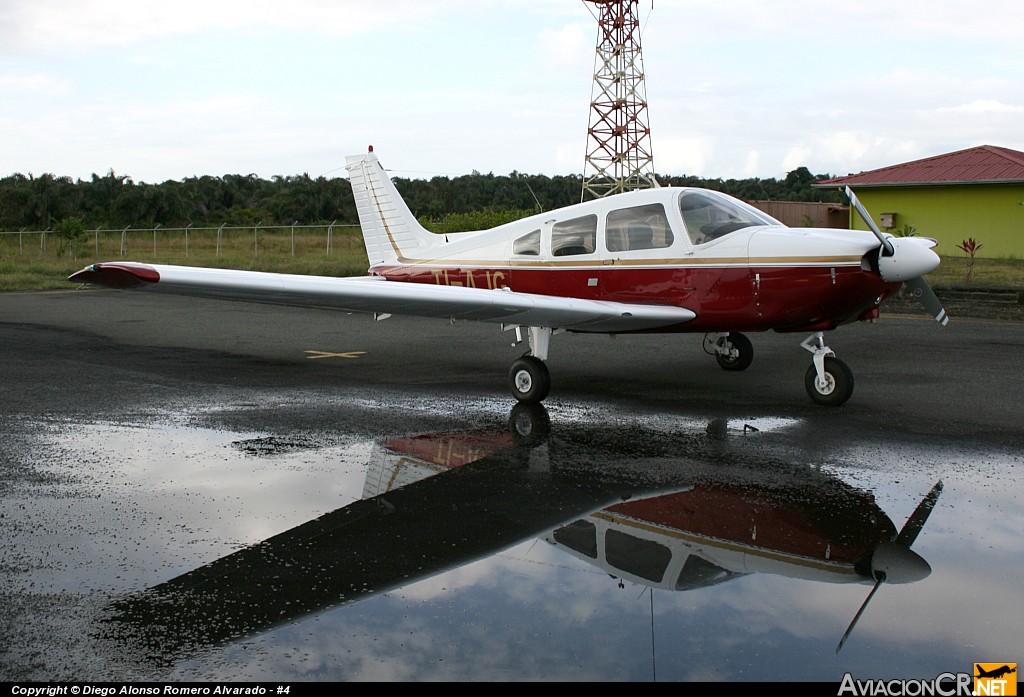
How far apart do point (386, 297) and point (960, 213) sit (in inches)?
1101

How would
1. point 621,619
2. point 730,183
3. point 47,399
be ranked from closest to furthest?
point 621,619
point 47,399
point 730,183

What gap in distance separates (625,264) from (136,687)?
7119mm

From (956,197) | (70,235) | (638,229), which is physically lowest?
(638,229)

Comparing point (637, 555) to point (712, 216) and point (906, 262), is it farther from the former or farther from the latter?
point (712, 216)

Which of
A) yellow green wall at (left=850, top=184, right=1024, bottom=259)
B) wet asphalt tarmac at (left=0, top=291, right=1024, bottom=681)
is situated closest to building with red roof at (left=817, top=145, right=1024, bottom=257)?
yellow green wall at (left=850, top=184, right=1024, bottom=259)

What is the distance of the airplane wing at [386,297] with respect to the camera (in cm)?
769

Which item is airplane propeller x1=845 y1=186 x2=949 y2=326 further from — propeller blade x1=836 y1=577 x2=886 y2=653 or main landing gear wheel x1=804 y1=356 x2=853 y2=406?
propeller blade x1=836 y1=577 x2=886 y2=653

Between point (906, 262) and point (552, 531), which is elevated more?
point (906, 262)

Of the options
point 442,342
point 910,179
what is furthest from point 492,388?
point 910,179

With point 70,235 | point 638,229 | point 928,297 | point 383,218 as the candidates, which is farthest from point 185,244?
point 928,297

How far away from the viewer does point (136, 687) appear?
134 inches

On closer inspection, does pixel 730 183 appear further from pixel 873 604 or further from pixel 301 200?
pixel 873 604

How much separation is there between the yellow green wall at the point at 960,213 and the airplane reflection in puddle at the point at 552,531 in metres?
26.4

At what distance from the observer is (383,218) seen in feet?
42.3
